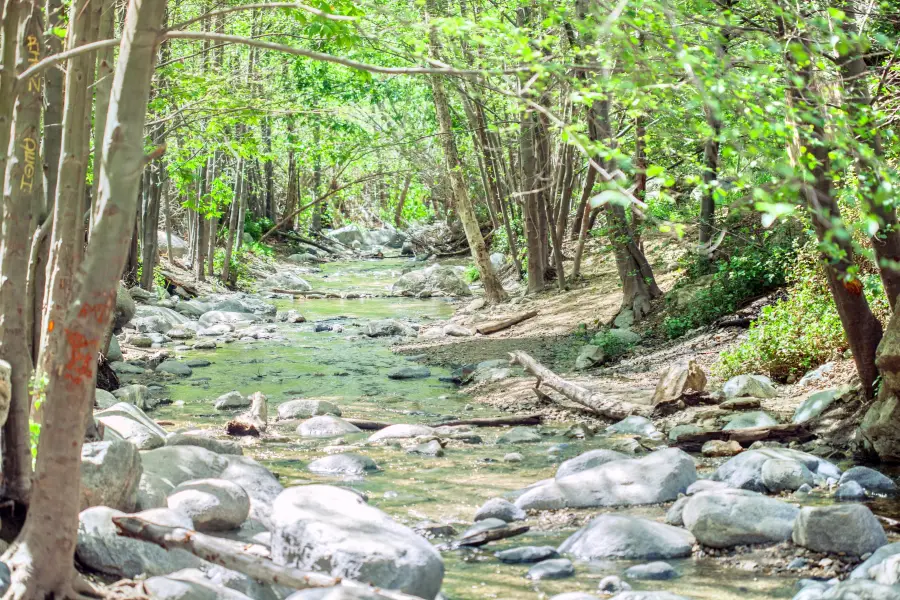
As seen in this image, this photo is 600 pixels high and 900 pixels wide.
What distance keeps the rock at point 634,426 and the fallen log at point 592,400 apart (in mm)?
189

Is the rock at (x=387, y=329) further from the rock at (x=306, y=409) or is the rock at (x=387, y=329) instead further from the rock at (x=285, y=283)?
the rock at (x=285, y=283)

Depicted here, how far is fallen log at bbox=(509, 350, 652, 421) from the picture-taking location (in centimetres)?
896

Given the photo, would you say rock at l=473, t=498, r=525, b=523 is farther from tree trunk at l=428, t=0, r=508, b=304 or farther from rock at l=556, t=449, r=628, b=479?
tree trunk at l=428, t=0, r=508, b=304

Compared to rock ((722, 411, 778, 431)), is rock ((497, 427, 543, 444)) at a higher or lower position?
lower

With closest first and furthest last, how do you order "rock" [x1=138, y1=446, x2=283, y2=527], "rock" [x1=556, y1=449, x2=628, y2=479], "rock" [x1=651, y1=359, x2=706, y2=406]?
"rock" [x1=138, y1=446, x2=283, y2=527] → "rock" [x1=556, y1=449, x2=628, y2=479] → "rock" [x1=651, y1=359, x2=706, y2=406]

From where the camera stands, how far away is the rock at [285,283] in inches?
945

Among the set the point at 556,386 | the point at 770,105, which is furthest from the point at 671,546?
the point at 556,386

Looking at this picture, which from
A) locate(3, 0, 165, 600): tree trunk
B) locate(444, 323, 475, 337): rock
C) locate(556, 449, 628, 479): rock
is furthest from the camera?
locate(444, 323, 475, 337): rock

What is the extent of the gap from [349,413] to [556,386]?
2294 millimetres

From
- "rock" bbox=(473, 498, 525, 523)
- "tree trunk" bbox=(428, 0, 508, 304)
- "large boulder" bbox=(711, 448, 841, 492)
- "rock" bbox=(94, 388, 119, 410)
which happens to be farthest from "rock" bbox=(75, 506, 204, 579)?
"tree trunk" bbox=(428, 0, 508, 304)

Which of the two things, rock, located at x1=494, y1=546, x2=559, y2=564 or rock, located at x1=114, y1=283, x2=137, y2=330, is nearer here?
rock, located at x1=494, y1=546, x2=559, y2=564

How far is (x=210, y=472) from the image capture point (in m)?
6.14

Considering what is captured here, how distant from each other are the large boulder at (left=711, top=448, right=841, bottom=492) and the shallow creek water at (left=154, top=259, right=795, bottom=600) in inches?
29.4

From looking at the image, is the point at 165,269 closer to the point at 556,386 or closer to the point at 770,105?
the point at 556,386
